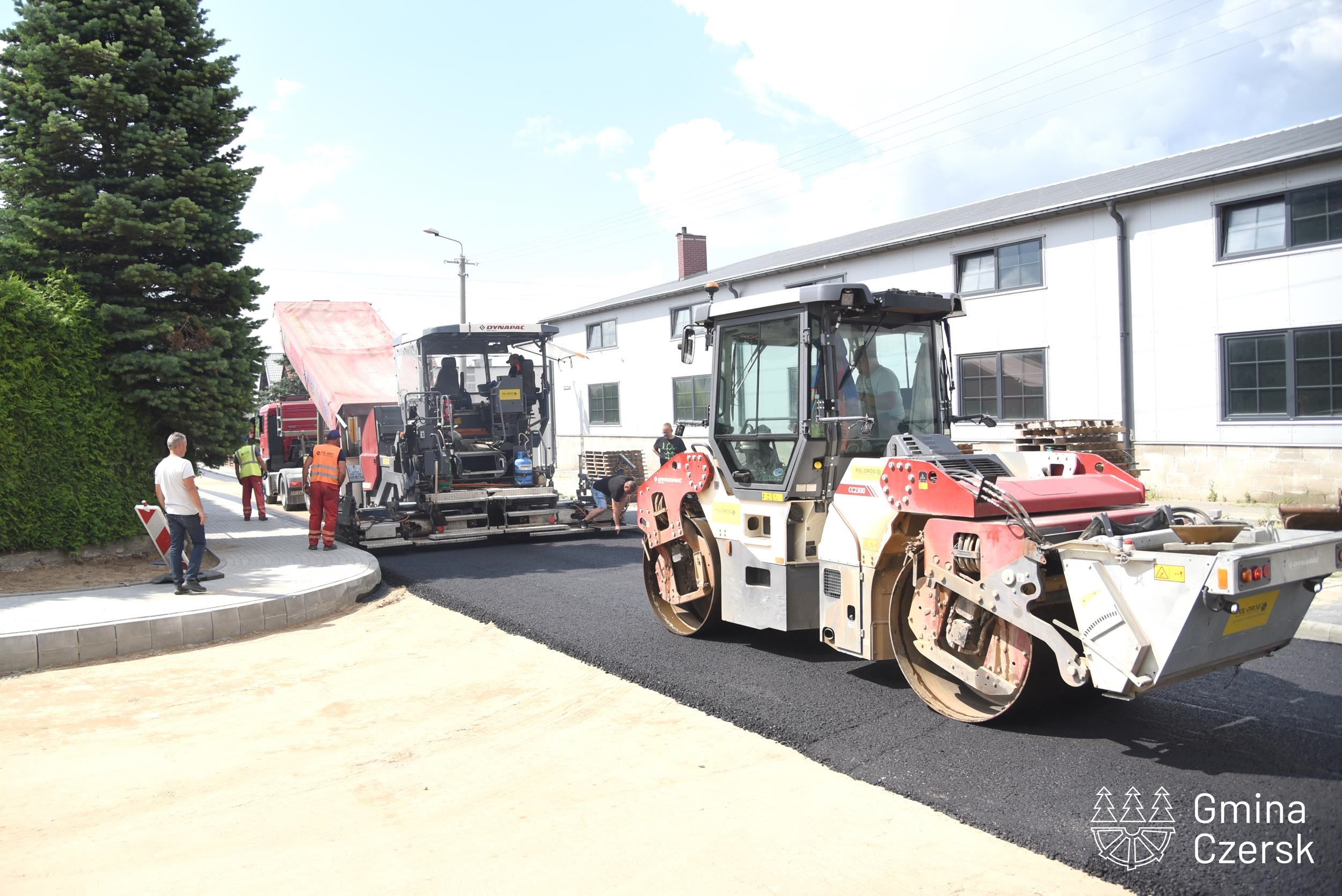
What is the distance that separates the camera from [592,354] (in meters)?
27.4

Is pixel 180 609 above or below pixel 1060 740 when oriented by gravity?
above

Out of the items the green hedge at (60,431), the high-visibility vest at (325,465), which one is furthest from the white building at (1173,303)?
the green hedge at (60,431)

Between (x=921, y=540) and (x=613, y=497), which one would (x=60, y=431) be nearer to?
(x=613, y=497)

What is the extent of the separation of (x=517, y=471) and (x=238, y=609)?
5313mm

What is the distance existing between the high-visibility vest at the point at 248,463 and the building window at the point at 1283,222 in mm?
15406

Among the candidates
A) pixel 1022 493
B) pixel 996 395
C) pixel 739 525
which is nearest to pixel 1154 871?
pixel 1022 493

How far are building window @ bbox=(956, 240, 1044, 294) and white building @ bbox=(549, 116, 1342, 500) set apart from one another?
3 cm

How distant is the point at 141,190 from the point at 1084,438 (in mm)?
12605

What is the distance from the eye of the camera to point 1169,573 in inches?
150

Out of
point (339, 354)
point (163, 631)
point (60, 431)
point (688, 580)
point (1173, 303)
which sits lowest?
point (163, 631)

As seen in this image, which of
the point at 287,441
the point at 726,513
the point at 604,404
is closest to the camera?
the point at 726,513

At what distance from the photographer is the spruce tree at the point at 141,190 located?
9.71 metres

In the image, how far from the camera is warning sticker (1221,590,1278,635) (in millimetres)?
3967

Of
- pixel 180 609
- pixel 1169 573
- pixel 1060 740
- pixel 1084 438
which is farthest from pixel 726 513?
pixel 1084 438
